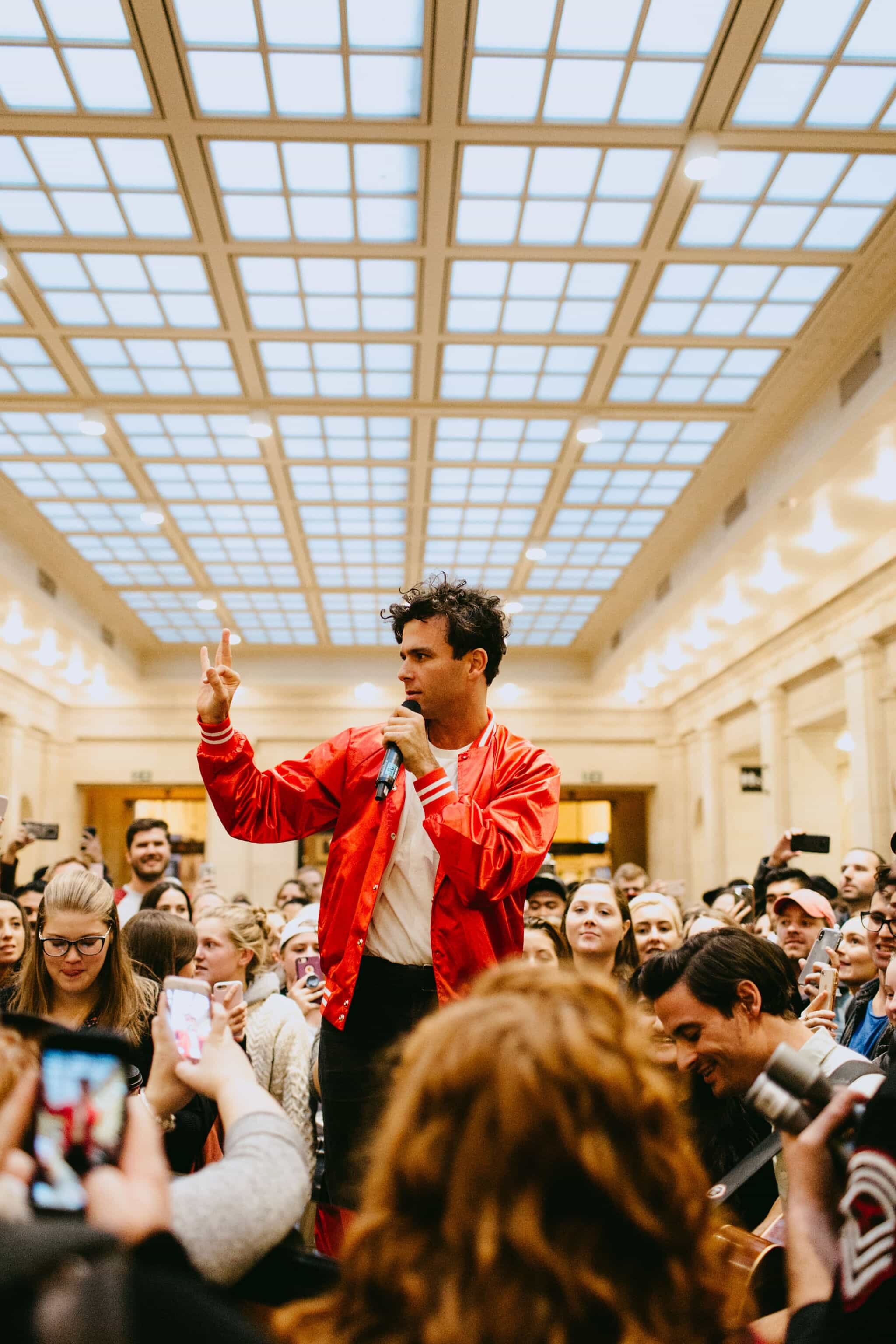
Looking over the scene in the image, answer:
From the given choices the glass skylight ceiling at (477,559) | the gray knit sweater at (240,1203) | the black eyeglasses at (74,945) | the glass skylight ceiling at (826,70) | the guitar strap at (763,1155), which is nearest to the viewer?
the gray knit sweater at (240,1203)

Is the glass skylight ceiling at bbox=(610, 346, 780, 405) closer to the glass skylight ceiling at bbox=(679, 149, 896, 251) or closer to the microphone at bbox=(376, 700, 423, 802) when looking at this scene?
the glass skylight ceiling at bbox=(679, 149, 896, 251)

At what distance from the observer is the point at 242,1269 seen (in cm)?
133

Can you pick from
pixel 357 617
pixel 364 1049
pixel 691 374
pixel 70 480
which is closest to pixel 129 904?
pixel 364 1049

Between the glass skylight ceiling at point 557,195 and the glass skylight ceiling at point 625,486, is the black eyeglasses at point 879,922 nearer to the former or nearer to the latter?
the glass skylight ceiling at point 557,195

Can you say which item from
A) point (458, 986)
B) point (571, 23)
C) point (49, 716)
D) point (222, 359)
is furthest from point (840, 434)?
point (49, 716)

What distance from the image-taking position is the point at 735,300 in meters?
10.4

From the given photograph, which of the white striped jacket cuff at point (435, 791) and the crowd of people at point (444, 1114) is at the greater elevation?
the white striped jacket cuff at point (435, 791)

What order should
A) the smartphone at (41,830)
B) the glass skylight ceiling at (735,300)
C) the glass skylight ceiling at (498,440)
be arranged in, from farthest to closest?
the glass skylight ceiling at (498,440) → the glass skylight ceiling at (735,300) → the smartphone at (41,830)

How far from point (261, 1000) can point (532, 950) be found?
4.34ft

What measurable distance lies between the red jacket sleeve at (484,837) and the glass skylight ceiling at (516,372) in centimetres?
926

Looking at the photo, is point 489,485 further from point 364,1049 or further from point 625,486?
point 364,1049

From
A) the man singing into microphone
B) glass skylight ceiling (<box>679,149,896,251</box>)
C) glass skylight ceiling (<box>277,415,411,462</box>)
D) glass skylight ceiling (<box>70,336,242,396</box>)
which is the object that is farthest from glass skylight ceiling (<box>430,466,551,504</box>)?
the man singing into microphone

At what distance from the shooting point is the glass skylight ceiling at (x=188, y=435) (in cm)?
1305

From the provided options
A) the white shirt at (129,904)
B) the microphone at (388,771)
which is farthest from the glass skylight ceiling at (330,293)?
the microphone at (388,771)
